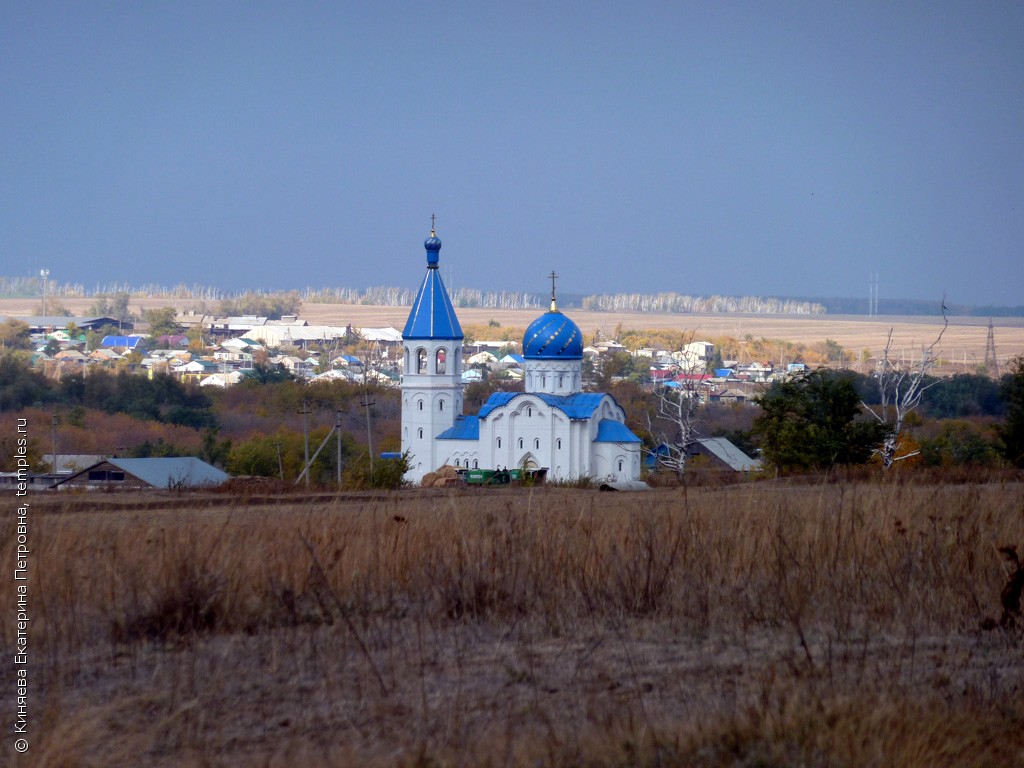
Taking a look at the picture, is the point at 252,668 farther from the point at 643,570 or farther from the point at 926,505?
the point at 926,505

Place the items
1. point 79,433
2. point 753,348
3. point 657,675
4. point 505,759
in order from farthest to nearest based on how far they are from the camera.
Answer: point 753,348
point 79,433
point 657,675
point 505,759

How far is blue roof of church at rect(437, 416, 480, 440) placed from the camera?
129ft

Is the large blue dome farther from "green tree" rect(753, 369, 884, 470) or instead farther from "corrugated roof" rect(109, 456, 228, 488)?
"green tree" rect(753, 369, 884, 470)

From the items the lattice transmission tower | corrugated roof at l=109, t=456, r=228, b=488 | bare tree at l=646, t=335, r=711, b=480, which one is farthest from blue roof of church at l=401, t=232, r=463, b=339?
the lattice transmission tower

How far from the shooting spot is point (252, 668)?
487cm

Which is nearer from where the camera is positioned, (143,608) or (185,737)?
(185,737)

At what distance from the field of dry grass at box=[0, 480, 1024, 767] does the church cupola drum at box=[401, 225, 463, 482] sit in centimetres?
3174

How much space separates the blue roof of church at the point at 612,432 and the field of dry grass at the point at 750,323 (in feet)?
196

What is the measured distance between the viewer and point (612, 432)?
125ft

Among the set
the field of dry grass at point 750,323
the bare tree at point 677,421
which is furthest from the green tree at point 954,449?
the field of dry grass at point 750,323

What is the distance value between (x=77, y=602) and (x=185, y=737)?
1845mm

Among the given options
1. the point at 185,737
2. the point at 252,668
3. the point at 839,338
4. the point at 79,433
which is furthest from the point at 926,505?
the point at 839,338

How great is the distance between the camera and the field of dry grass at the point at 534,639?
396 centimetres

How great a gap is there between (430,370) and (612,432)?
588 centimetres
